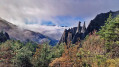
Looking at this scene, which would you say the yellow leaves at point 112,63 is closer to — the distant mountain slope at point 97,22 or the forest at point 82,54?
the forest at point 82,54

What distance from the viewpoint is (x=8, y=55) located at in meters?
14.9

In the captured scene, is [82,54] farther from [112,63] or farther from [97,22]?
[97,22]

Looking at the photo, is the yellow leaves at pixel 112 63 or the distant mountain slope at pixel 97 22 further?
the distant mountain slope at pixel 97 22

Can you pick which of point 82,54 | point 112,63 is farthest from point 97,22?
point 112,63

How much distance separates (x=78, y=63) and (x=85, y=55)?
1.16 m

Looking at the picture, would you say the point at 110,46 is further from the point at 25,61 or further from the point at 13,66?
the point at 13,66

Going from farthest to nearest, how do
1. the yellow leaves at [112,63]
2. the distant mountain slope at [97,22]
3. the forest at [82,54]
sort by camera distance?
the distant mountain slope at [97,22] < the forest at [82,54] < the yellow leaves at [112,63]

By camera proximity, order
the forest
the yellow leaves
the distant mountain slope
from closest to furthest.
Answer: the yellow leaves → the forest → the distant mountain slope

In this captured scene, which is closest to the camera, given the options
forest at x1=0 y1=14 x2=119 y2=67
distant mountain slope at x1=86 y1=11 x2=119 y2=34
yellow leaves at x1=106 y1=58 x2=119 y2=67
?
yellow leaves at x1=106 y1=58 x2=119 y2=67

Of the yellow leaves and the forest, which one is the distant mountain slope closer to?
the forest

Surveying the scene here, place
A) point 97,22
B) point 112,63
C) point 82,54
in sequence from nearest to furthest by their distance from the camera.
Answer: point 112,63 < point 82,54 < point 97,22

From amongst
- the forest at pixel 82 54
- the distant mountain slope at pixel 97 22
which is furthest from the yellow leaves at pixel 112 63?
the distant mountain slope at pixel 97 22

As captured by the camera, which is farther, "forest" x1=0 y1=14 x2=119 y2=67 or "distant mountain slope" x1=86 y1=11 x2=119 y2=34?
"distant mountain slope" x1=86 y1=11 x2=119 y2=34

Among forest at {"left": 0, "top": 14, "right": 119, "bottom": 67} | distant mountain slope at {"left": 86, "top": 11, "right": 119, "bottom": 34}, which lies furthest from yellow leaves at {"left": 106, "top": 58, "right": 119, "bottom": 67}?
distant mountain slope at {"left": 86, "top": 11, "right": 119, "bottom": 34}
